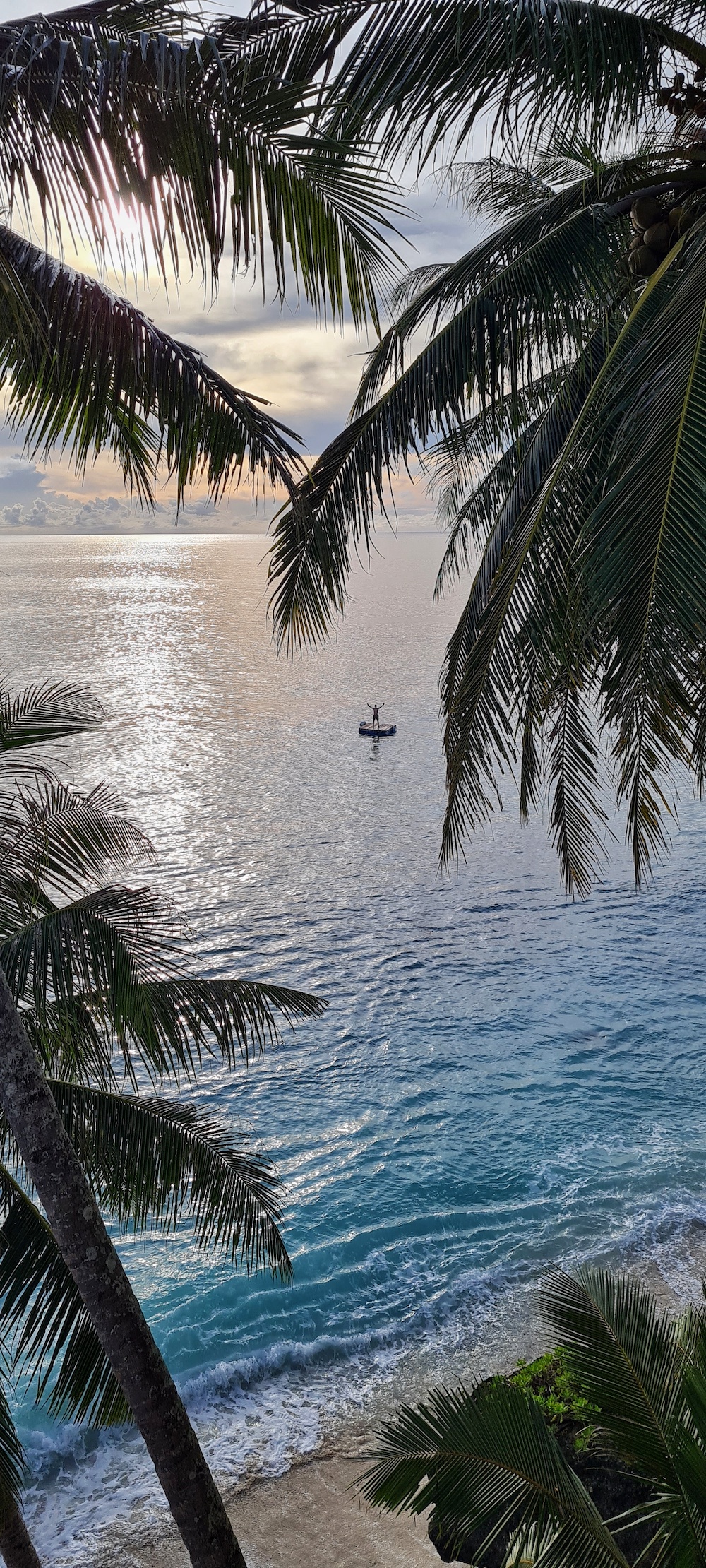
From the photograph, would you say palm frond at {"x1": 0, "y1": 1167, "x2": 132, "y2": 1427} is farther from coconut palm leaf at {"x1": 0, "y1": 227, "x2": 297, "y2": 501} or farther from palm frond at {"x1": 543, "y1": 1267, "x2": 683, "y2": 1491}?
coconut palm leaf at {"x1": 0, "y1": 227, "x2": 297, "y2": 501}

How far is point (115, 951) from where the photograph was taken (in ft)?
17.3

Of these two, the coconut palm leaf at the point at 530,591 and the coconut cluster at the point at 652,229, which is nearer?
the coconut cluster at the point at 652,229

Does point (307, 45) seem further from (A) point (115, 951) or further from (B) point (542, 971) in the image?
(B) point (542, 971)

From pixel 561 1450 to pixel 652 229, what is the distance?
610 centimetres

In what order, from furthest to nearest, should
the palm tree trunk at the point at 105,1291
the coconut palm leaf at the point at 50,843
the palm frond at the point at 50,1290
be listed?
the palm frond at the point at 50,1290, the coconut palm leaf at the point at 50,843, the palm tree trunk at the point at 105,1291

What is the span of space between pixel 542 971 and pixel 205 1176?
16.4m

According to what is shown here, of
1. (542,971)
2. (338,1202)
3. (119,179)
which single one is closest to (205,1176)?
(119,179)

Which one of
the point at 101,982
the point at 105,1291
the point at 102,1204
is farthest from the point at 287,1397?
the point at 101,982

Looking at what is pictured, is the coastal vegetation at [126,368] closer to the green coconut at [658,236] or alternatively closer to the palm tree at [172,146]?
the palm tree at [172,146]

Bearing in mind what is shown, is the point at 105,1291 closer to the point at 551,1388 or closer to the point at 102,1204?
the point at 102,1204

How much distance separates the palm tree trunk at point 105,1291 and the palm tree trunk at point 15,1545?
143cm

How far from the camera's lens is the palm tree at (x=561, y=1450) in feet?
13.9

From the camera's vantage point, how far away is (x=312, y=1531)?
941 centimetres

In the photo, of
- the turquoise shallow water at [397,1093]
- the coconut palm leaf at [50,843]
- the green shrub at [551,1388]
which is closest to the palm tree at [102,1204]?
the coconut palm leaf at [50,843]
